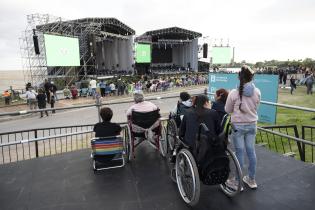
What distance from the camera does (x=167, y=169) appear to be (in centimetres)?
409

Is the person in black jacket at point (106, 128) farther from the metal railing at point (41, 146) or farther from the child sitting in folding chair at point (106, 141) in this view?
the metal railing at point (41, 146)

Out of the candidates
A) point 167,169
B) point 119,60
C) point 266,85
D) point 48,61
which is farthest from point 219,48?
point 167,169

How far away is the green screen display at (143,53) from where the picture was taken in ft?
97.4

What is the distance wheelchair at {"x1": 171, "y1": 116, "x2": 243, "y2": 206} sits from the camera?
278 cm

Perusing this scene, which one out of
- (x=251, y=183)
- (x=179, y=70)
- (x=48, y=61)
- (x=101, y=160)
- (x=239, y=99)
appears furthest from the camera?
(x=179, y=70)

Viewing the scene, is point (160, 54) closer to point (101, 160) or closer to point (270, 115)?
point (270, 115)

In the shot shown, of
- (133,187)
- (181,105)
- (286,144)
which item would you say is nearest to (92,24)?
(286,144)

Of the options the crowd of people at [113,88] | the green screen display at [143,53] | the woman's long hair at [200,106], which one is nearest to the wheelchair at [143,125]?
the woman's long hair at [200,106]

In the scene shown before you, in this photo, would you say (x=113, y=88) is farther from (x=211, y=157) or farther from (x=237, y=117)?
(x=211, y=157)

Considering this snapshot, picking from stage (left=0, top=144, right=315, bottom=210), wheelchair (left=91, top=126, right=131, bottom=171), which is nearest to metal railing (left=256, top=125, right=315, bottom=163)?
stage (left=0, top=144, right=315, bottom=210)

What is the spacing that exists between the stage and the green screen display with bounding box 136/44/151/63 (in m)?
26.0

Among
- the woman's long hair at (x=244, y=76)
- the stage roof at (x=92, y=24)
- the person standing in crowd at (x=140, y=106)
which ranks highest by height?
the stage roof at (x=92, y=24)

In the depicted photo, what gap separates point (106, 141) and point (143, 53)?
27.2 m

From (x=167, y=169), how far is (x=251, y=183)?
4.26 ft
